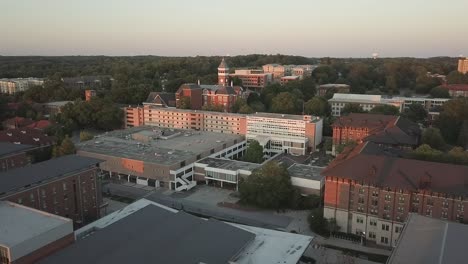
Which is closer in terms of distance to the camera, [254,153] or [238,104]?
[254,153]

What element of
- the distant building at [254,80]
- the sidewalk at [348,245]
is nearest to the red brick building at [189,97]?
the distant building at [254,80]

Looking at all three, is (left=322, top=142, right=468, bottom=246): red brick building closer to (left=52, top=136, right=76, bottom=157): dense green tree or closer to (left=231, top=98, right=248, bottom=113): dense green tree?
(left=52, top=136, right=76, bottom=157): dense green tree

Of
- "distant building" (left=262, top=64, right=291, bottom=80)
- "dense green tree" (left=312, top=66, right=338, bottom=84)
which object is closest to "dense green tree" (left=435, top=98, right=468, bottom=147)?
"dense green tree" (left=312, top=66, right=338, bottom=84)

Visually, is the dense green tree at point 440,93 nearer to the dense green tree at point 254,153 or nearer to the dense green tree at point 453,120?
the dense green tree at point 453,120

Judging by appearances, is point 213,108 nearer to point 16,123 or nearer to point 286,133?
point 286,133

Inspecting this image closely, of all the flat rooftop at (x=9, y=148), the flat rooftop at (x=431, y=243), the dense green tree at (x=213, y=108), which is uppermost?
the dense green tree at (x=213, y=108)

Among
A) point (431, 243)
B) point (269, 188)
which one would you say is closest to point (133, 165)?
point (269, 188)
